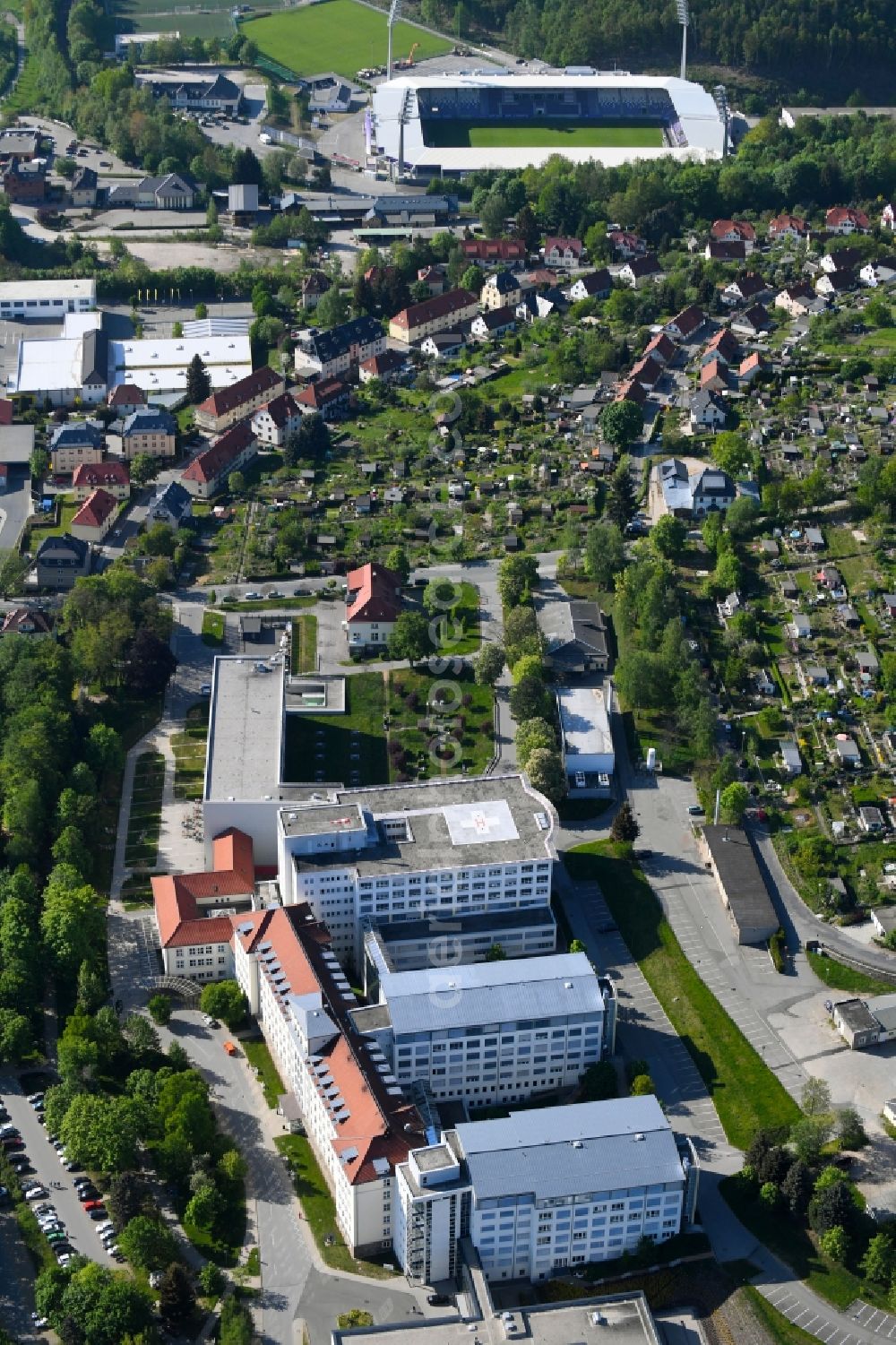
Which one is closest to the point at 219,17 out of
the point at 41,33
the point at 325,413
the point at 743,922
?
the point at 41,33

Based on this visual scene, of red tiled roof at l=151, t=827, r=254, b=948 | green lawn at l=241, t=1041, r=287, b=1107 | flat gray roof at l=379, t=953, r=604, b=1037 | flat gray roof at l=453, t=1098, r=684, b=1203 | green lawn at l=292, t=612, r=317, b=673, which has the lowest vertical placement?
green lawn at l=292, t=612, r=317, b=673

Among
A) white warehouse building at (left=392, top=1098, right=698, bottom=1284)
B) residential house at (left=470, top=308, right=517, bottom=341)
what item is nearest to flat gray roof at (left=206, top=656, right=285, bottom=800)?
white warehouse building at (left=392, top=1098, right=698, bottom=1284)

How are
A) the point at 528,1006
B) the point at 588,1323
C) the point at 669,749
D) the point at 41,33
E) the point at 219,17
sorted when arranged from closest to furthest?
the point at 588,1323, the point at 528,1006, the point at 669,749, the point at 41,33, the point at 219,17

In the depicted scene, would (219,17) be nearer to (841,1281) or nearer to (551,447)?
(551,447)

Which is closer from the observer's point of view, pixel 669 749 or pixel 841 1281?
pixel 841 1281

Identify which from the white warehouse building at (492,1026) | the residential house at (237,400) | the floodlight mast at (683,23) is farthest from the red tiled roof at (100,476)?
the floodlight mast at (683,23)

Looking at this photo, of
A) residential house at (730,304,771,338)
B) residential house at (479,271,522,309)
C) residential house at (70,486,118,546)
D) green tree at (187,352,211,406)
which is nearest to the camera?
residential house at (70,486,118,546)

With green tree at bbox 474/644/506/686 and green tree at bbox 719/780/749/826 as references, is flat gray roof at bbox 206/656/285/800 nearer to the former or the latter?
green tree at bbox 474/644/506/686

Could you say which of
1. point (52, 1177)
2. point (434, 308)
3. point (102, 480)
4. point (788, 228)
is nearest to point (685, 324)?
point (434, 308)
